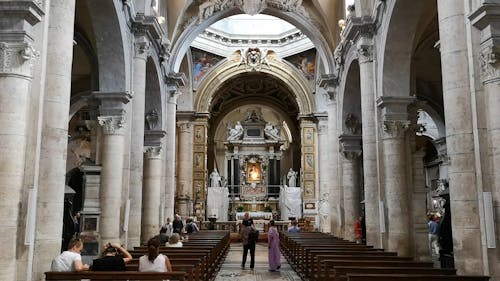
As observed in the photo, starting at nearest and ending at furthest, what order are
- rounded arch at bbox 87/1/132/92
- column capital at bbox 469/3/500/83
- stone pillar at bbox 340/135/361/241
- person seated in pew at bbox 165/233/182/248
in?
column capital at bbox 469/3/500/83, person seated in pew at bbox 165/233/182/248, rounded arch at bbox 87/1/132/92, stone pillar at bbox 340/135/361/241

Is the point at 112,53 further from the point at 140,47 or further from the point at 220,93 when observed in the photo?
the point at 220,93

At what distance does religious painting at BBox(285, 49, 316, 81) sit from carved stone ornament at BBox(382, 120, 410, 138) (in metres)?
15.4

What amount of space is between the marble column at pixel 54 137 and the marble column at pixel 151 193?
8.36 m

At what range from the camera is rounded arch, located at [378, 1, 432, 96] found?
467 inches

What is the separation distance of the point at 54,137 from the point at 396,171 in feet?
26.0

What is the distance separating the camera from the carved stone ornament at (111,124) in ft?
A: 40.1

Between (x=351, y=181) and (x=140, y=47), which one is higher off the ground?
(x=140, y=47)

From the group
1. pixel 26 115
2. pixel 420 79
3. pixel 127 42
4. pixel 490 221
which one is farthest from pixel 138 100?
pixel 420 79

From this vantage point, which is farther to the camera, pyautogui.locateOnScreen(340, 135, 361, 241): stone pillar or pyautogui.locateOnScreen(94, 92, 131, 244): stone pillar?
pyautogui.locateOnScreen(340, 135, 361, 241): stone pillar

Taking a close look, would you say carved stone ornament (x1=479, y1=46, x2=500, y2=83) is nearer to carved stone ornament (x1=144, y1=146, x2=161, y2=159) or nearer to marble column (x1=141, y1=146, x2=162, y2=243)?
marble column (x1=141, y1=146, x2=162, y2=243)

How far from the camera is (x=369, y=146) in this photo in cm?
1327

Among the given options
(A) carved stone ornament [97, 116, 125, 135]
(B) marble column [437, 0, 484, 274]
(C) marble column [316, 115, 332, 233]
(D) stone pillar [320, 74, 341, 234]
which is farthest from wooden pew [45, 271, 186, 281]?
(C) marble column [316, 115, 332, 233]

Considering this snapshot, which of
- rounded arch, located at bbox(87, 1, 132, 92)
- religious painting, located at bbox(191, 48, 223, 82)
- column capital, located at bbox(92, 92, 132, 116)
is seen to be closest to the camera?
rounded arch, located at bbox(87, 1, 132, 92)

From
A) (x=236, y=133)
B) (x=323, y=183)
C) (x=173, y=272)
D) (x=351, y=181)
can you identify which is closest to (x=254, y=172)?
(x=236, y=133)
